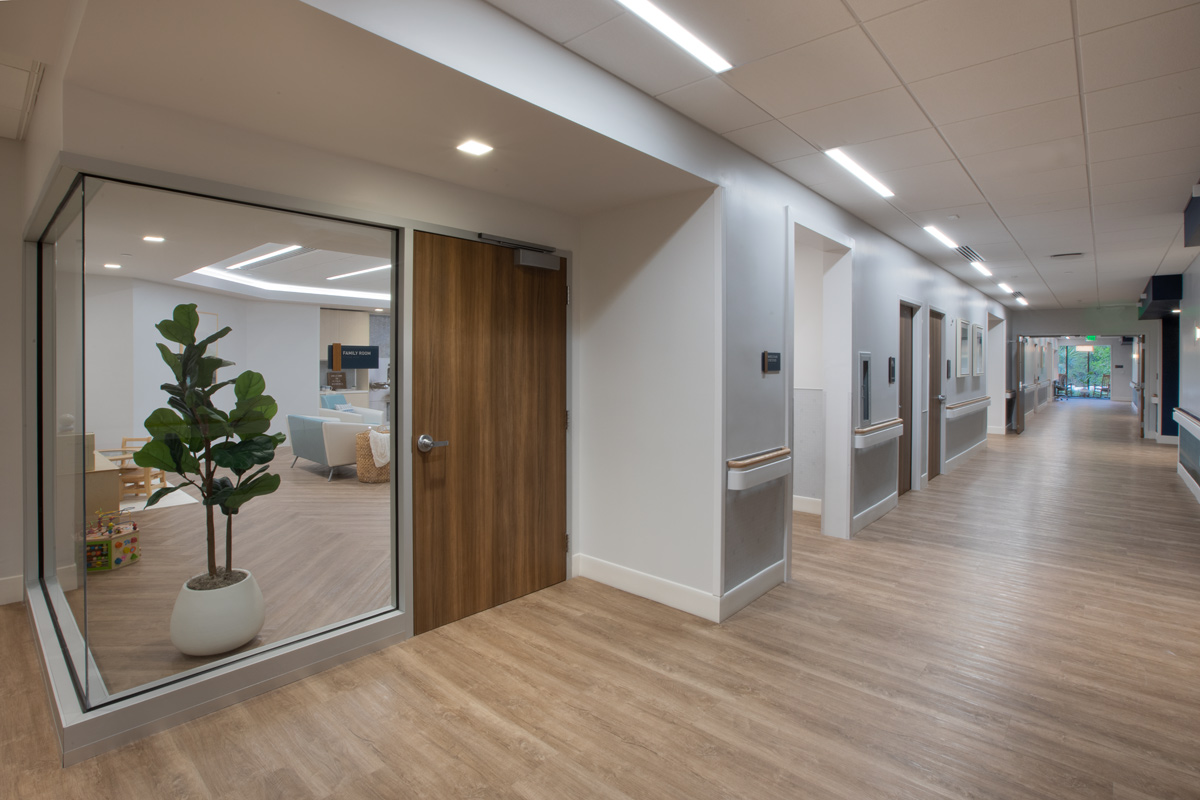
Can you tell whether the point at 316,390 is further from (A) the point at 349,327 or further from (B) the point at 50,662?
(B) the point at 50,662

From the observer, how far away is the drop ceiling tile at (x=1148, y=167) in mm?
3566

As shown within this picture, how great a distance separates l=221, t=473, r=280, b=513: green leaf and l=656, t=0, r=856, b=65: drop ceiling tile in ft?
8.04

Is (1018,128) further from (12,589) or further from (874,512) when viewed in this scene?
(12,589)

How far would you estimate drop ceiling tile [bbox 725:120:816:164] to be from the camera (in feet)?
10.4

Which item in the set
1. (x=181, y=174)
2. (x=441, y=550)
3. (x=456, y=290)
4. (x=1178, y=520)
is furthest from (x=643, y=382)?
(x=1178, y=520)

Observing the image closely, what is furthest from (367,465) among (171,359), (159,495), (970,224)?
(970,224)

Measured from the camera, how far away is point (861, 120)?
10.1ft

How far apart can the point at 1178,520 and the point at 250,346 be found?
24.8 ft

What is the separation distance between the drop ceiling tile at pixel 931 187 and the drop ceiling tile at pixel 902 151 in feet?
0.42

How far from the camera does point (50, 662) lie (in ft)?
8.11

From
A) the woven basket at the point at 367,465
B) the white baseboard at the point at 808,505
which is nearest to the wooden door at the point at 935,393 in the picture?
the white baseboard at the point at 808,505

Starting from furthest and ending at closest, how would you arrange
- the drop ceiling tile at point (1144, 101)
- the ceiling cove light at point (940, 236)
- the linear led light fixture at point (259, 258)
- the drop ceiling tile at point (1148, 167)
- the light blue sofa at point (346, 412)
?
the ceiling cove light at point (940, 236), the drop ceiling tile at point (1148, 167), the light blue sofa at point (346, 412), the drop ceiling tile at point (1144, 101), the linear led light fixture at point (259, 258)

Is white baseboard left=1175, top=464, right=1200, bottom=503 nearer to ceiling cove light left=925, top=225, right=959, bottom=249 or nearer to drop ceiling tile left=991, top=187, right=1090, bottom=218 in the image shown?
ceiling cove light left=925, top=225, right=959, bottom=249

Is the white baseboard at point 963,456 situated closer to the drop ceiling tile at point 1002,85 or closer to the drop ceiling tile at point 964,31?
the drop ceiling tile at point 1002,85
